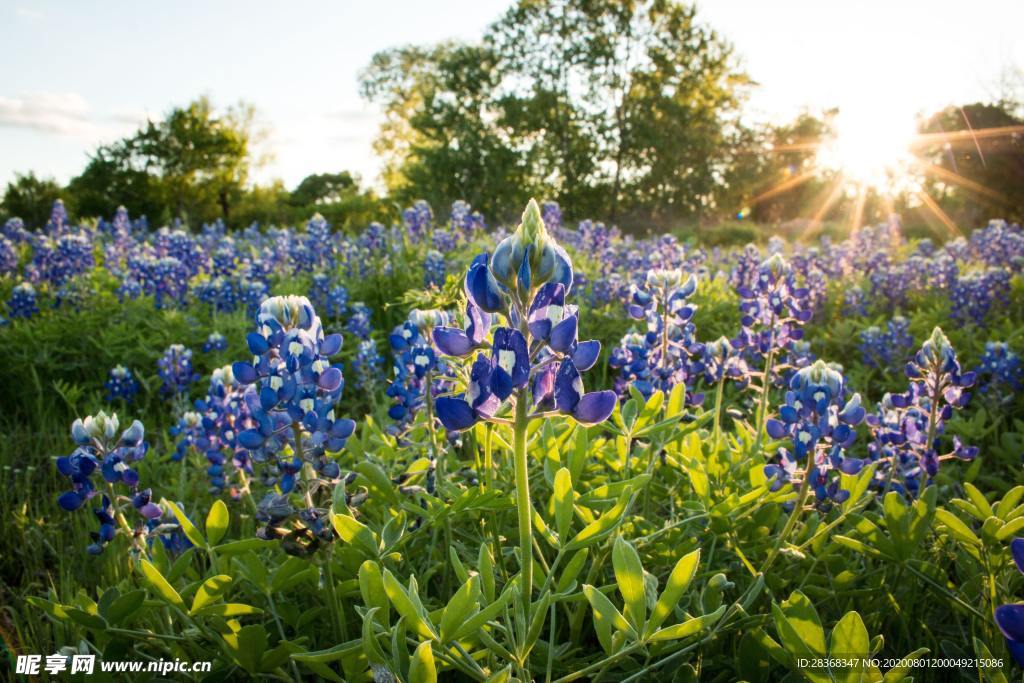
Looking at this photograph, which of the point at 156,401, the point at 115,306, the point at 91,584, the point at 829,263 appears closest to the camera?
the point at 91,584

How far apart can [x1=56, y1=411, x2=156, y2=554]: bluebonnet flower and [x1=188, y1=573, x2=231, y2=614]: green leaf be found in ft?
1.96

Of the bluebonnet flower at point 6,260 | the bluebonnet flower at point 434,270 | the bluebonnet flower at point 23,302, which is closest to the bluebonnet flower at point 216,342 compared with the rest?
the bluebonnet flower at point 434,270

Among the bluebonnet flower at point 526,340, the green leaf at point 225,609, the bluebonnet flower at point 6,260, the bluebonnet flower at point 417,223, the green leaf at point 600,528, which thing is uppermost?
the bluebonnet flower at point 417,223

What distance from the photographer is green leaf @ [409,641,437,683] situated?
3.86 feet

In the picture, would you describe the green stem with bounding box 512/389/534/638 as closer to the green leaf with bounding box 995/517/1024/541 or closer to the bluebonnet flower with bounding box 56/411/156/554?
the green leaf with bounding box 995/517/1024/541

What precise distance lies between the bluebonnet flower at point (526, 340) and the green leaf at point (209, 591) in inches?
34.1

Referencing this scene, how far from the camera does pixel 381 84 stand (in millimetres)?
38594

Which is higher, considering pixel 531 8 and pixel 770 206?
pixel 531 8

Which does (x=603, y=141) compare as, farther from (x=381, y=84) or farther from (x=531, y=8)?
(x=381, y=84)

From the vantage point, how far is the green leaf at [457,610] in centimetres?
125

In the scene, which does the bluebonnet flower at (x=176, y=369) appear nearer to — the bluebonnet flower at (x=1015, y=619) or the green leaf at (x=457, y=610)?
the green leaf at (x=457, y=610)

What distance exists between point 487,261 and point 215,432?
206 centimetres

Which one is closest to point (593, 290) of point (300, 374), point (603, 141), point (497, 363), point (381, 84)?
point (300, 374)

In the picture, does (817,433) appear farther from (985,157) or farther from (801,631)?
(985,157)
